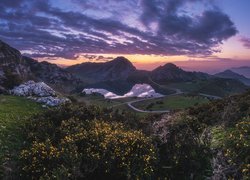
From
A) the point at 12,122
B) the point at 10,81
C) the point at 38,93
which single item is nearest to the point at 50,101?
the point at 38,93

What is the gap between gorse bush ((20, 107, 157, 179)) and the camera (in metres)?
19.2

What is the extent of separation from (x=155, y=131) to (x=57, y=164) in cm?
1055

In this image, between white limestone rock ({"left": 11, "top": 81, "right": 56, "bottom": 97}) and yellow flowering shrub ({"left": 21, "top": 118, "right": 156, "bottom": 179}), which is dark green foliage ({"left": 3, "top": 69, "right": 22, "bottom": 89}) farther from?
yellow flowering shrub ({"left": 21, "top": 118, "right": 156, "bottom": 179})

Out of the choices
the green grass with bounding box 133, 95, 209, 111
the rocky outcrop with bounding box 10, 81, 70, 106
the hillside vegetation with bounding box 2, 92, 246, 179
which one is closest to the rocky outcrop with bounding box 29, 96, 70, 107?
the rocky outcrop with bounding box 10, 81, 70, 106

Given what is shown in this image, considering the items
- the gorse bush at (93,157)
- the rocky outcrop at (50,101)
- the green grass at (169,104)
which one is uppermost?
the rocky outcrop at (50,101)

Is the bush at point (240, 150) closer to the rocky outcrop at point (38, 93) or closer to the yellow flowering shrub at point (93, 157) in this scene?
the yellow flowering shrub at point (93, 157)

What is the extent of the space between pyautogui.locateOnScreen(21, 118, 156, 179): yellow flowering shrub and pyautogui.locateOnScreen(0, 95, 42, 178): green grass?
1.47 metres

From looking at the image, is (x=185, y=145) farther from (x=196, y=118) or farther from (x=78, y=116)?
(x=78, y=116)

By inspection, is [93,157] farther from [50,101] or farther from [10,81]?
[10,81]

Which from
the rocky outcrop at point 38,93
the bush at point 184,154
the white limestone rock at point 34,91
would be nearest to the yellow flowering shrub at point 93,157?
the bush at point 184,154

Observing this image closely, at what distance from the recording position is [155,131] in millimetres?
27250

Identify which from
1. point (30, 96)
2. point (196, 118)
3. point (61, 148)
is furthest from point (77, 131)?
point (30, 96)

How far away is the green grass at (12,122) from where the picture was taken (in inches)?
844

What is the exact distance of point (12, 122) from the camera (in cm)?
2645
